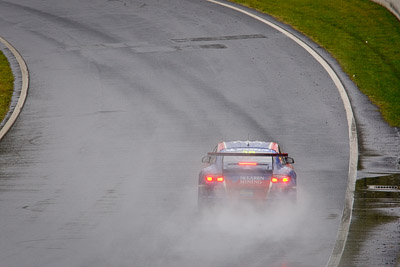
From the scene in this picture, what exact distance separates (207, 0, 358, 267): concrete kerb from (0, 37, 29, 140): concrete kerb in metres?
10.0

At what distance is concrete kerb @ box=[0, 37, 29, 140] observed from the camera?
1151 inches

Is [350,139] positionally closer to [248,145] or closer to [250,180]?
[248,145]

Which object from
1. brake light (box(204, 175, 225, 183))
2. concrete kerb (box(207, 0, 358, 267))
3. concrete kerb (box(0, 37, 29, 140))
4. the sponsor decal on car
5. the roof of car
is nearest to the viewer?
concrete kerb (box(207, 0, 358, 267))

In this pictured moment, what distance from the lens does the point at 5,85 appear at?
34.0 meters

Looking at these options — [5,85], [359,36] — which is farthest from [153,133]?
[359,36]

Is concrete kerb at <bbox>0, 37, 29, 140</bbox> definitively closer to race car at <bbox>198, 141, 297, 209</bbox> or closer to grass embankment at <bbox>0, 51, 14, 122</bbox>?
grass embankment at <bbox>0, 51, 14, 122</bbox>

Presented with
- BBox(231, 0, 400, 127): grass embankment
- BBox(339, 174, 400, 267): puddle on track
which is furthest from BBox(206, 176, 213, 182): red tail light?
BBox(231, 0, 400, 127): grass embankment

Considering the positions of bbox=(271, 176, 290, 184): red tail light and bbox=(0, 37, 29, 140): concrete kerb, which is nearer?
bbox=(271, 176, 290, 184): red tail light

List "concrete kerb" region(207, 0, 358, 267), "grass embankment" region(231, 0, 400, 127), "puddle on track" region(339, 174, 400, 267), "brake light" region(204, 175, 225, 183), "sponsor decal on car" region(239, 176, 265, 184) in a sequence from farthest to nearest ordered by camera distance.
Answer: "grass embankment" region(231, 0, 400, 127) → "brake light" region(204, 175, 225, 183) → "sponsor decal on car" region(239, 176, 265, 184) → "concrete kerb" region(207, 0, 358, 267) → "puddle on track" region(339, 174, 400, 267)

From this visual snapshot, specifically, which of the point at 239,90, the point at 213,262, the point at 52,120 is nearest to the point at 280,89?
the point at 239,90

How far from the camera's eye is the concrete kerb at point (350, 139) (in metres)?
18.2

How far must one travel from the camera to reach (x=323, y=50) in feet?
122

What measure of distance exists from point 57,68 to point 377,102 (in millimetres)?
11970

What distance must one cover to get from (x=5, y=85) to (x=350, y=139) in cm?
1306
